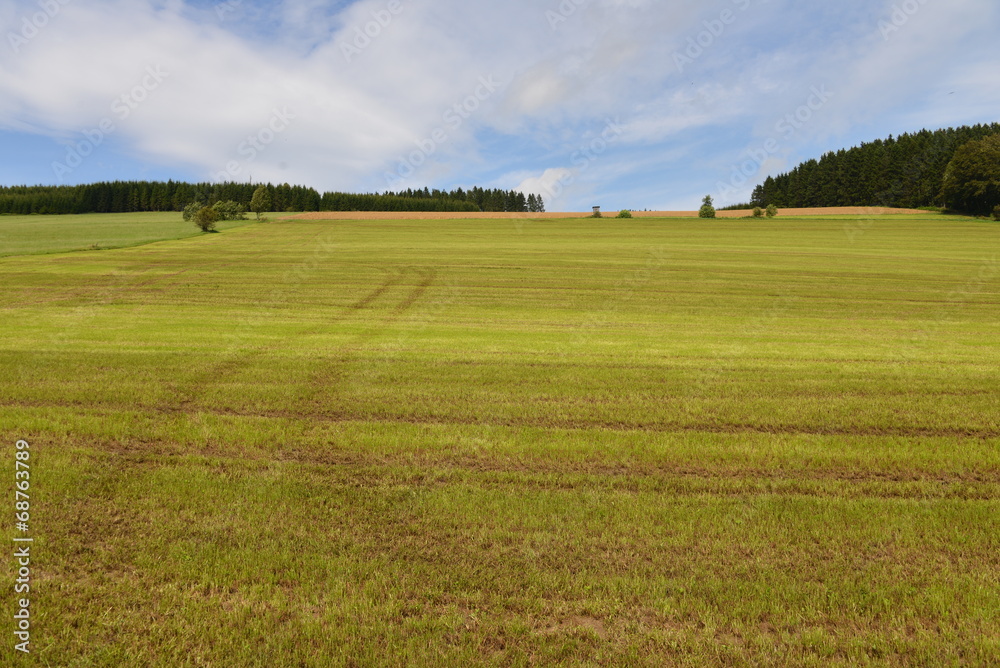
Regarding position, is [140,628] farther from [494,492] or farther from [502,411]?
[502,411]

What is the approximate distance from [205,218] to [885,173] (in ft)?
431

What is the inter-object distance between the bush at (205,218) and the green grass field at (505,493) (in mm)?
58129

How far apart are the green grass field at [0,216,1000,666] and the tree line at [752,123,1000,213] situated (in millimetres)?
117412

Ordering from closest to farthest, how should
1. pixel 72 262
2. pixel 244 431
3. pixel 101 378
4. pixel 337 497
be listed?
pixel 337 497, pixel 244 431, pixel 101 378, pixel 72 262

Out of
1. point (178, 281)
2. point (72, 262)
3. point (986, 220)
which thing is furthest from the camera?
point (986, 220)

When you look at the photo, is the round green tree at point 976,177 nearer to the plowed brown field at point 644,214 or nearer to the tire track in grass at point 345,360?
the plowed brown field at point 644,214

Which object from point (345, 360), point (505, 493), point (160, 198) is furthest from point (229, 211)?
point (505, 493)

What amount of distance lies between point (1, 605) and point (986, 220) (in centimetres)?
10728

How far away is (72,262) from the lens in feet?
110

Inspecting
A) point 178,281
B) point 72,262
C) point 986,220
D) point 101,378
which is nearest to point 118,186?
point 72,262

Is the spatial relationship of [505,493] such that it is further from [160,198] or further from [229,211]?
[160,198]

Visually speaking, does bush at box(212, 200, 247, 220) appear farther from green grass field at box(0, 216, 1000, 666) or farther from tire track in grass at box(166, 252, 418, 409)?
green grass field at box(0, 216, 1000, 666)

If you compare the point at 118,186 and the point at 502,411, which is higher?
the point at 118,186

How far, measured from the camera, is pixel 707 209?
92.6 metres
